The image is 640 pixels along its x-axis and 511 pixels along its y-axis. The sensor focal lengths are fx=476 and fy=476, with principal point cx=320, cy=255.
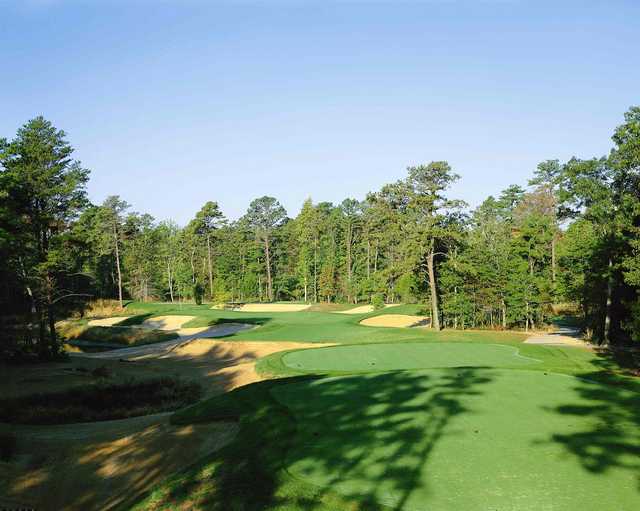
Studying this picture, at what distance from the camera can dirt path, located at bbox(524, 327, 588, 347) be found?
3037 cm

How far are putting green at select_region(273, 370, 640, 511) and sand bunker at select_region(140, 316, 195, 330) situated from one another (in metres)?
38.4

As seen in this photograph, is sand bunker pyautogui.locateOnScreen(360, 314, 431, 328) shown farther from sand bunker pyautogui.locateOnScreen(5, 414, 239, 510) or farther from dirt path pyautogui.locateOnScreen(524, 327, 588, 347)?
sand bunker pyautogui.locateOnScreen(5, 414, 239, 510)


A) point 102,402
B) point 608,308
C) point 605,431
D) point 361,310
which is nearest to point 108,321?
point 361,310

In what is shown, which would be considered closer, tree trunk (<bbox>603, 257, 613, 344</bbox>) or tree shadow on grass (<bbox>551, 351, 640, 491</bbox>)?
tree shadow on grass (<bbox>551, 351, 640, 491</bbox>)

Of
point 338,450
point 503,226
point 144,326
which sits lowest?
point 144,326

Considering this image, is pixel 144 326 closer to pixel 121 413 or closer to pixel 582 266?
pixel 121 413

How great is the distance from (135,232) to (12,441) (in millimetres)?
85972

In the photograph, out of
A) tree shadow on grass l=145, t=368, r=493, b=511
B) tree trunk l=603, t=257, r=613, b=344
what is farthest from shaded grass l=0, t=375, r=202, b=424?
tree trunk l=603, t=257, r=613, b=344

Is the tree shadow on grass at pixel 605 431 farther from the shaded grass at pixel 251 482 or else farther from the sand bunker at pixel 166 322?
the sand bunker at pixel 166 322

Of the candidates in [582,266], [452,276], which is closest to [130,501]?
[452,276]

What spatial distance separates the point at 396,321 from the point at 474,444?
38297 millimetres

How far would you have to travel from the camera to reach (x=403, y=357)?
21.9m

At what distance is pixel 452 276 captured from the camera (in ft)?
119

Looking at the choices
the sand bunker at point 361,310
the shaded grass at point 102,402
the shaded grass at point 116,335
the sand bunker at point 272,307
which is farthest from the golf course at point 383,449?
the sand bunker at point 272,307
